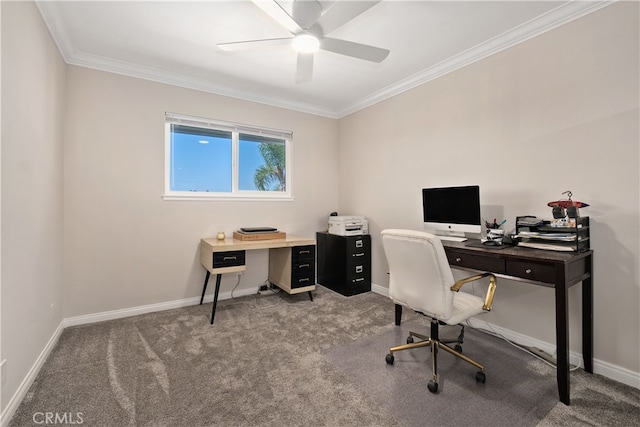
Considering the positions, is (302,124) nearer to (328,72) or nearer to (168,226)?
(328,72)

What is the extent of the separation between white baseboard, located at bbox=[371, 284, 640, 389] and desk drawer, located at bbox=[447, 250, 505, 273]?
2.83 ft

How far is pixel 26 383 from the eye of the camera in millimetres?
1749

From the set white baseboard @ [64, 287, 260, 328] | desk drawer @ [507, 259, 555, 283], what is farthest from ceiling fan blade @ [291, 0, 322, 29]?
white baseboard @ [64, 287, 260, 328]

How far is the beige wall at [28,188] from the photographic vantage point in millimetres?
1551

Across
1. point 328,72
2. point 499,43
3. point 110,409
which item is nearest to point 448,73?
point 499,43

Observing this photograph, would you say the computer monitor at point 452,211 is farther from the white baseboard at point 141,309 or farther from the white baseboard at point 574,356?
the white baseboard at point 141,309

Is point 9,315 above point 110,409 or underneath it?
above

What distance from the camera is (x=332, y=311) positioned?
10.2 feet

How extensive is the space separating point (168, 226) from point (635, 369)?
4032mm

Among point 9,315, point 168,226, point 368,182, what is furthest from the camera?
point 368,182

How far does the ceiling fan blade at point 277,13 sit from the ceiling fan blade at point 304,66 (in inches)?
12.2

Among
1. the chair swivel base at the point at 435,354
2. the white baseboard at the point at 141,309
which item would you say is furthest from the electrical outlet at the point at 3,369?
the chair swivel base at the point at 435,354

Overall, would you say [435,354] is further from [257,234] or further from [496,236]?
[257,234]

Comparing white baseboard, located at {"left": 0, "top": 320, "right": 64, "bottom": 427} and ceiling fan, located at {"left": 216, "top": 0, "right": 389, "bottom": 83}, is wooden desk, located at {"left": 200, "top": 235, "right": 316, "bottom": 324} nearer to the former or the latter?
white baseboard, located at {"left": 0, "top": 320, "right": 64, "bottom": 427}
